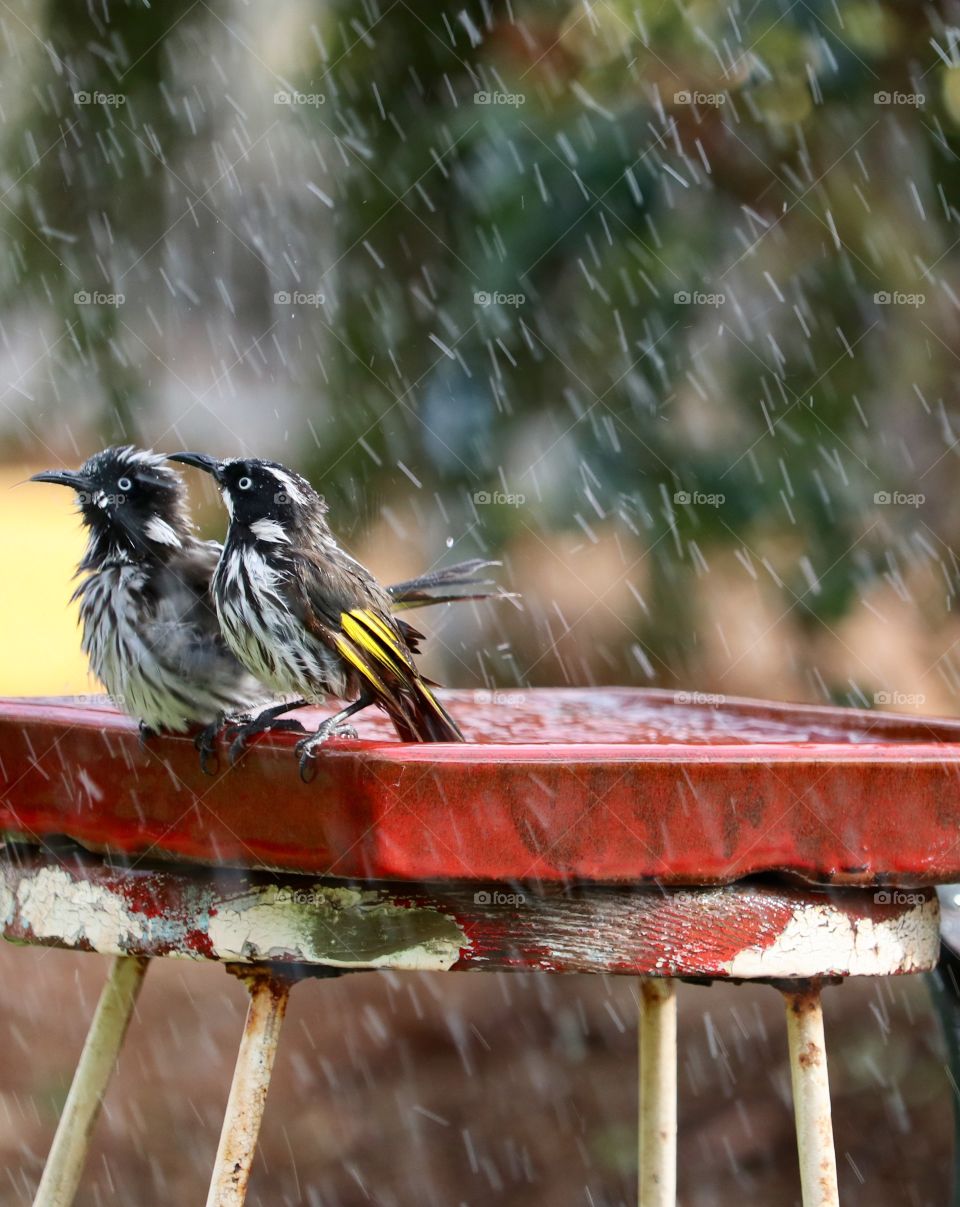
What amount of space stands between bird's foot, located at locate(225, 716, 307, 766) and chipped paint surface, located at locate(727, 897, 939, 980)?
766 millimetres

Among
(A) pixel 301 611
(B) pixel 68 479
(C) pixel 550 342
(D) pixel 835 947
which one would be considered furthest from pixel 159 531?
(C) pixel 550 342

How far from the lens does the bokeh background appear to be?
4465 millimetres

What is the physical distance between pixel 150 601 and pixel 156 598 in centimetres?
1

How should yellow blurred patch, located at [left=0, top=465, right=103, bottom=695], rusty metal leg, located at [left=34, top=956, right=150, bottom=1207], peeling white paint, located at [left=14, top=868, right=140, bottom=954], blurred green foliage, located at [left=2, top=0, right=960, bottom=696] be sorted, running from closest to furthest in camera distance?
peeling white paint, located at [left=14, top=868, right=140, bottom=954], rusty metal leg, located at [left=34, top=956, right=150, bottom=1207], blurred green foliage, located at [left=2, top=0, right=960, bottom=696], yellow blurred patch, located at [left=0, top=465, right=103, bottom=695]

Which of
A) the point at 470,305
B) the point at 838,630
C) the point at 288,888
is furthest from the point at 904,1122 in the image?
the point at 288,888

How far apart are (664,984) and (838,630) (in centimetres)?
182

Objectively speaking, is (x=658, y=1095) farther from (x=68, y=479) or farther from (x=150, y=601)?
(x=68, y=479)

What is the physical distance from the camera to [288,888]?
2150 millimetres

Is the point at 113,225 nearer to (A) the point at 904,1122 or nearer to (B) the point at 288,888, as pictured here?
(B) the point at 288,888

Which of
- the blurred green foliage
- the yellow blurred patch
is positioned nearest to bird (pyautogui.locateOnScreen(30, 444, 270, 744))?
the blurred green foliage

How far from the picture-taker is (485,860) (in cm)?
197

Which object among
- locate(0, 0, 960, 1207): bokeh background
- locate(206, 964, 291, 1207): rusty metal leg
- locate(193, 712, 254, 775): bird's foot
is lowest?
locate(206, 964, 291, 1207): rusty metal leg

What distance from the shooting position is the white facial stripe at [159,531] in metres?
2.95

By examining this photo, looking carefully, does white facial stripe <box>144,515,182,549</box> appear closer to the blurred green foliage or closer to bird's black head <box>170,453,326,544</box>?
bird's black head <box>170,453,326,544</box>
